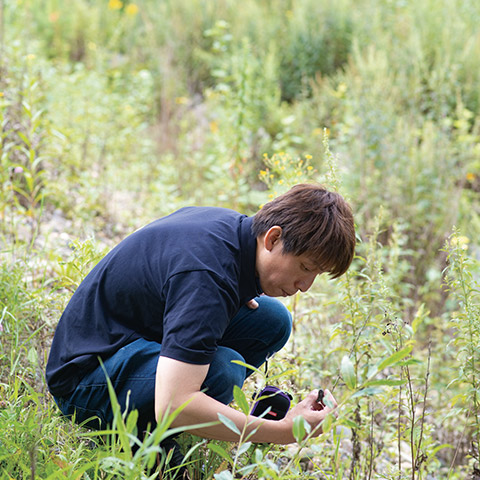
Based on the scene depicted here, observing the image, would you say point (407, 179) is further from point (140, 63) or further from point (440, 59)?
point (140, 63)

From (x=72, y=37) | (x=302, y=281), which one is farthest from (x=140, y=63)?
(x=302, y=281)

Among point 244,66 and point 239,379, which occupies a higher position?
point 244,66

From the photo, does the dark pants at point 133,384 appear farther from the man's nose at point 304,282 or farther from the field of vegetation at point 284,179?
the man's nose at point 304,282

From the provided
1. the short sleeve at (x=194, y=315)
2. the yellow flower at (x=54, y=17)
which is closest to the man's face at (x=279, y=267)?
the short sleeve at (x=194, y=315)

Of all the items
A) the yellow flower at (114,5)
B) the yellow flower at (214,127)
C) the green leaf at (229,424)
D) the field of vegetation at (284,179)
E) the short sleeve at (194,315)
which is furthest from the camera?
the yellow flower at (114,5)

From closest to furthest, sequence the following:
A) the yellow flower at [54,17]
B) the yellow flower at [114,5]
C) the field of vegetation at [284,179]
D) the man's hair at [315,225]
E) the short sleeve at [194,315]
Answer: the short sleeve at [194,315], the man's hair at [315,225], the field of vegetation at [284,179], the yellow flower at [54,17], the yellow flower at [114,5]

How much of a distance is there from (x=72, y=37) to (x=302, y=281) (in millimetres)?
6034

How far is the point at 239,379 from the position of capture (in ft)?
5.54

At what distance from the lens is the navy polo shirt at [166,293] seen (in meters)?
1.41

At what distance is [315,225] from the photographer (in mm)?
1558

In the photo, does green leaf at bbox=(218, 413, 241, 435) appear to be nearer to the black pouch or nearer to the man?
the man

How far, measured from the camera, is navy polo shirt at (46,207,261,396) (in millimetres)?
1413

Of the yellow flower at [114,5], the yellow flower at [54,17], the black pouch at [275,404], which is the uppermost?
the yellow flower at [114,5]

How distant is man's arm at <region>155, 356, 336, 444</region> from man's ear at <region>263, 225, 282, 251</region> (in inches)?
15.0
